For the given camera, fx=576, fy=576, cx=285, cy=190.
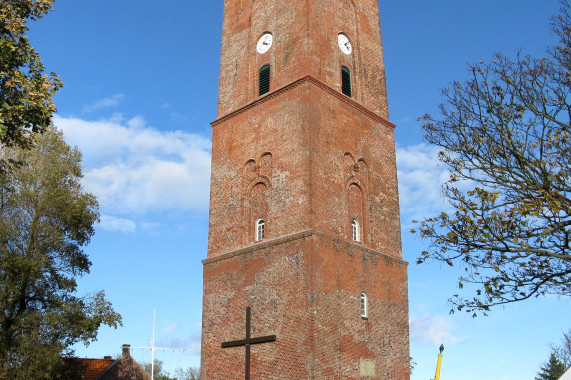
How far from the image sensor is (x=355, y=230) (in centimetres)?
2162

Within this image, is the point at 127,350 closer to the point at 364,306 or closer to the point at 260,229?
the point at 260,229

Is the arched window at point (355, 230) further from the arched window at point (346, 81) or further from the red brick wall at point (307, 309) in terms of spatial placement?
the arched window at point (346, 81)

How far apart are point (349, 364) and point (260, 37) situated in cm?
1396

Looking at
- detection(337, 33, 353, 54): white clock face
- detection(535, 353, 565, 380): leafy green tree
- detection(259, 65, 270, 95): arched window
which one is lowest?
detection(535, 353, 565, 380): leafy green tree

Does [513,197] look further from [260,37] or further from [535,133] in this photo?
[260,37]

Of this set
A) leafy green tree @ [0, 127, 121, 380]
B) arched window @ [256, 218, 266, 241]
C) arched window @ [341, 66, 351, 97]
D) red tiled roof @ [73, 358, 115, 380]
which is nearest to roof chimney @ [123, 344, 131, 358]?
red tiled roof @ [73, 358, 115, 380]

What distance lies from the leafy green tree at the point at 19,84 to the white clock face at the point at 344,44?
14082 millimetres

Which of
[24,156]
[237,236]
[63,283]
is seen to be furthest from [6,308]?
[237,236]

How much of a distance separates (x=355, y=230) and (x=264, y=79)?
288 inches

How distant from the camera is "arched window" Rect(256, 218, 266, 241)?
2119 centimetres

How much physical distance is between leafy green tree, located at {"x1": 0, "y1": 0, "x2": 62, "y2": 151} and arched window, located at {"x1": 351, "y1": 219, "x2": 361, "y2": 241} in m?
12.1

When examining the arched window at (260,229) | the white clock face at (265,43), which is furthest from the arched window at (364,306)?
the white clock face at (265,43)

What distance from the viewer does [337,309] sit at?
19.1 meters

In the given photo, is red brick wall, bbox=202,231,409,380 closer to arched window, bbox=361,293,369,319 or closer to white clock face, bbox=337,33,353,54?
arched window, bbox=361,293,369,319
